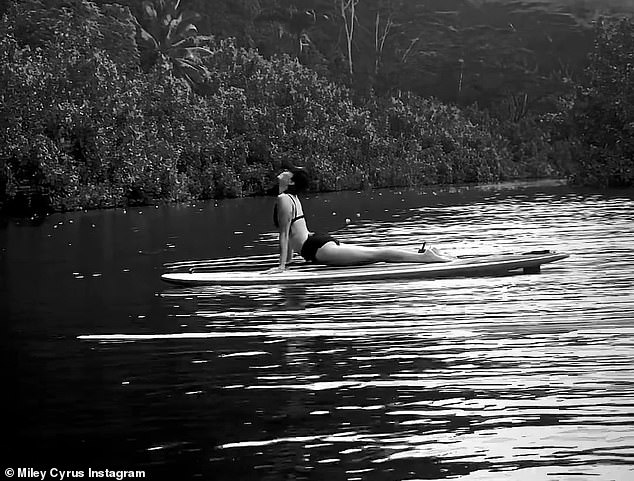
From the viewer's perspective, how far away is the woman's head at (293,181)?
13.8 metres

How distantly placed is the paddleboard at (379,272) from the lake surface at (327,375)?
0.44 ft

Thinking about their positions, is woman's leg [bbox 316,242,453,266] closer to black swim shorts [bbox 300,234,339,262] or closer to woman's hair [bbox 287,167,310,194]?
black swim shorts [bbox 300,234,339,262]

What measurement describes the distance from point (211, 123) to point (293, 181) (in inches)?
1383

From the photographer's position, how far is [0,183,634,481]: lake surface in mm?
5961

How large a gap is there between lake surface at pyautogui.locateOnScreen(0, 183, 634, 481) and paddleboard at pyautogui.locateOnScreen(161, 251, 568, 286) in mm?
134

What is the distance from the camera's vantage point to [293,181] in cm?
1377

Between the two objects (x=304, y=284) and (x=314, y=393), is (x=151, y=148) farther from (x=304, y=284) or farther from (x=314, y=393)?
(x=314, y=393)

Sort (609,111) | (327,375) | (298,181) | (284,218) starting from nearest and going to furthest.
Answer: (327,375), (284,218), (298,181), (609,111)

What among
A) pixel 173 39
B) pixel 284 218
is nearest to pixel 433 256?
pixel 284 218

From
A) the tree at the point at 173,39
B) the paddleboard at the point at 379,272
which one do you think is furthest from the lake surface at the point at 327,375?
the tree at the point at 173,39

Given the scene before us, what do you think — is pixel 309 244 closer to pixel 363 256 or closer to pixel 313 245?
pixel 313 245

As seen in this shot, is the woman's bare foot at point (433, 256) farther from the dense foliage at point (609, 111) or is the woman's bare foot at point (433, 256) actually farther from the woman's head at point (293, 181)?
the dense foliage at point (609, 111)

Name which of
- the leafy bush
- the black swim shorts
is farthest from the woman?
the leafy bush

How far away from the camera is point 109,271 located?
16.2 metres
